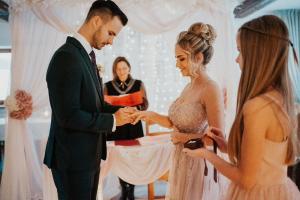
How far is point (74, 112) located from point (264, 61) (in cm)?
85

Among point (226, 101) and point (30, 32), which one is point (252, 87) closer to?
point (226, 101)

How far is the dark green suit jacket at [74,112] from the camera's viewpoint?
4.71 ft

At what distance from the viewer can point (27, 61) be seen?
10.8 feet

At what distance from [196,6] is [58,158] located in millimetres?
2269

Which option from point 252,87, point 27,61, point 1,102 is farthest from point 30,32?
point 252,87

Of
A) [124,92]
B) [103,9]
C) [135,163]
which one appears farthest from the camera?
[124,92]

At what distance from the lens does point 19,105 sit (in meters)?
3.18

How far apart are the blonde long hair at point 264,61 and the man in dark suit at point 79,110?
2.34 ft

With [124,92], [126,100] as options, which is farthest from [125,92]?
[126,100]

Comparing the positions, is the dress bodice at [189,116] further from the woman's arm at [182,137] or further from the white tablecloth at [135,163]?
the white tablecloth at [135,163]

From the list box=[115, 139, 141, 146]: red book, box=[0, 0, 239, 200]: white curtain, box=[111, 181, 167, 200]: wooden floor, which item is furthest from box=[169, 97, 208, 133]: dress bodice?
box=[111, 181, 167, 200]: wooden floor

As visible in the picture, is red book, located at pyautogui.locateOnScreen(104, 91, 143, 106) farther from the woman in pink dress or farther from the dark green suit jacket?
the woman in pink dress

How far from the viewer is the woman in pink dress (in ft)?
3.52
